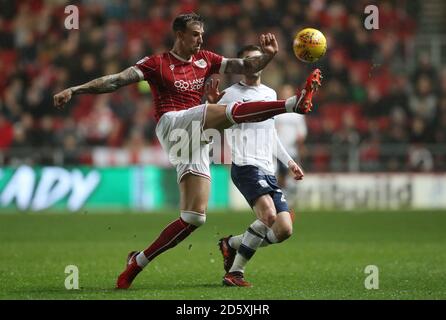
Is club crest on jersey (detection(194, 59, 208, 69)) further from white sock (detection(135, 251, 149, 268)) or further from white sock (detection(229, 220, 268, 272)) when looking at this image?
white sock (detection(135, 251, 149, 268))

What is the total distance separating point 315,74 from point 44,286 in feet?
9.76

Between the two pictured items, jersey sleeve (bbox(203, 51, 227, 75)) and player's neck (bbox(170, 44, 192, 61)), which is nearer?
player's neck (bbox(170, 44, 192, 61))

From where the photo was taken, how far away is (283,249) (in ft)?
38.6

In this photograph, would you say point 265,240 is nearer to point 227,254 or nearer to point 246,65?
point 227,254

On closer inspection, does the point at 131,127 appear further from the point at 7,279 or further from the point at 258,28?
the point at 7,279

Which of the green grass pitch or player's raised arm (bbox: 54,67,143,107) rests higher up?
player's raised arm (bbox: 54,67,143,107)

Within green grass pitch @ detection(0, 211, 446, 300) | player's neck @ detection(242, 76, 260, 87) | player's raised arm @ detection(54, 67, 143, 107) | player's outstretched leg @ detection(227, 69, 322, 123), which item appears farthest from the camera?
player's neck @ detection(242, 76, 260, 87)

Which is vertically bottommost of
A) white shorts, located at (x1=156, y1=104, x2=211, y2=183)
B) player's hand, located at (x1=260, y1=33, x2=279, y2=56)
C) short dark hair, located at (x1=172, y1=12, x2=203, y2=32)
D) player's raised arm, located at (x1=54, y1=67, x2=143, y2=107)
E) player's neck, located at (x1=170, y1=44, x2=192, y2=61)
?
white shorts, located at (x1=156, y1=104, x2=211, y2=183)

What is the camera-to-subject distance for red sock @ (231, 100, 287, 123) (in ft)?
23.0

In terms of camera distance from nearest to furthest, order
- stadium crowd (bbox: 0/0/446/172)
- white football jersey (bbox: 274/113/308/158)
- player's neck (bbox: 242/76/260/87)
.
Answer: player's neck (bbox: 242/76/260/87), white football jersey (bbox: 274/113/308/158), stadium crowd (bbox: 0/0/446/172)

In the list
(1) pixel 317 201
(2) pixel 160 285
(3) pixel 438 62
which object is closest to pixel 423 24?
(3) pixel 438 62

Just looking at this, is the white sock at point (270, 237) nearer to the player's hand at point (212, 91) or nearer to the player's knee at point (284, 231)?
the player's knee at point (284, 231)

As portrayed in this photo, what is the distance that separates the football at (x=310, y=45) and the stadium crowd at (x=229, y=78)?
374 inches

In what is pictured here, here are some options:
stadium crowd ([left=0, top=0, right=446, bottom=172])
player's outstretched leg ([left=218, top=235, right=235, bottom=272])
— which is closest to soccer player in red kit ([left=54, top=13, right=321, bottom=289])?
player's outstretched leg ([left=218, top=235, right=235, bottom=272])
